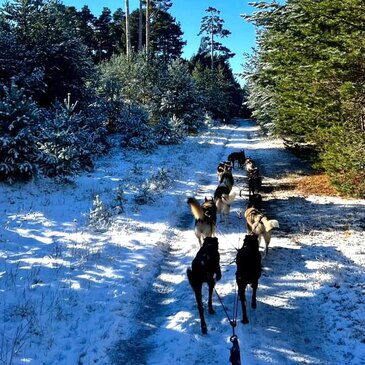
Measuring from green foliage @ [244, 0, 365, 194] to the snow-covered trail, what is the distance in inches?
96.8

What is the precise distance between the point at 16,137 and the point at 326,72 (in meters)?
11.1

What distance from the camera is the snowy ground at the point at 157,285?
5387mm

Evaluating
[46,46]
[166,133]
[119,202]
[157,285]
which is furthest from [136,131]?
[157,285]

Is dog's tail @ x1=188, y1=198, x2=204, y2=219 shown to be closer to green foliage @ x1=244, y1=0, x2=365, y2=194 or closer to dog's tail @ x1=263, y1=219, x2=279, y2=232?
dog's tail @ x1=263, y1=219, x2=279, y2=232

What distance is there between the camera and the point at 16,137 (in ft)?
43.1

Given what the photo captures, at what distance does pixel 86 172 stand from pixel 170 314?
12.8 m

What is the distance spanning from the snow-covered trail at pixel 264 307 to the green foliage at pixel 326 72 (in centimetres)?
246

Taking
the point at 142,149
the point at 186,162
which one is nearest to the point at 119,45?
the point at 142,149

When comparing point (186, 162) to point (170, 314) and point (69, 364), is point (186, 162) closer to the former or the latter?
point (170, 314)

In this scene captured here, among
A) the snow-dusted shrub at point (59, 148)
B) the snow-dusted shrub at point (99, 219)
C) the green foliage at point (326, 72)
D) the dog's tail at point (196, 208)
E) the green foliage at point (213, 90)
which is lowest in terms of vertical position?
the snow-dusted shrub at point (99, 219)

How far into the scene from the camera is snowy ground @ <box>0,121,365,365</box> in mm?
5387

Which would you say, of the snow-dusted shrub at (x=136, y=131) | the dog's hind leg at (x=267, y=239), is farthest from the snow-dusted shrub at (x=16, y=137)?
the snow-dusted shrub at (x=136, y=131)

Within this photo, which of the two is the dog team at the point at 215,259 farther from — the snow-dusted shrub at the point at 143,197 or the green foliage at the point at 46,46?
the green foliage at the point at 46,46

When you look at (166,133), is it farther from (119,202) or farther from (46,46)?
(119,202)
